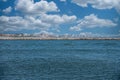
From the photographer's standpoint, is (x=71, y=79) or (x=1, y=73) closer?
(x=71, y=79)

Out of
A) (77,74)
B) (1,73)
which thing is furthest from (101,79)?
(1,73)

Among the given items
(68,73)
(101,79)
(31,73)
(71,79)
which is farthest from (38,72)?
(101,79)

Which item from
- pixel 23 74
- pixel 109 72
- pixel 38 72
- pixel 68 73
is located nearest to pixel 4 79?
pixel 23 74

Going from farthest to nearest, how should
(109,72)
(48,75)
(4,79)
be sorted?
1. (109,72)
2. (48,75)
3. (4,79)

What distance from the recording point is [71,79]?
35.1 m

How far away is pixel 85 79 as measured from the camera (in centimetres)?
3512

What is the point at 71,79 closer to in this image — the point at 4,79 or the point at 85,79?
the point at 85,79

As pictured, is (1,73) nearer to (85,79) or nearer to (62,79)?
(62,79)

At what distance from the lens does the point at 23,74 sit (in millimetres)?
37938

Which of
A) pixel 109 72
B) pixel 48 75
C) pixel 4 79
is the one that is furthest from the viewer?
pixel 109 72

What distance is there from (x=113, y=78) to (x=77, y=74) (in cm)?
537

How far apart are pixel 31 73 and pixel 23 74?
147cm

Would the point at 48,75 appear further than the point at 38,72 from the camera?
No

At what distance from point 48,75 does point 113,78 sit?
8.35 m
